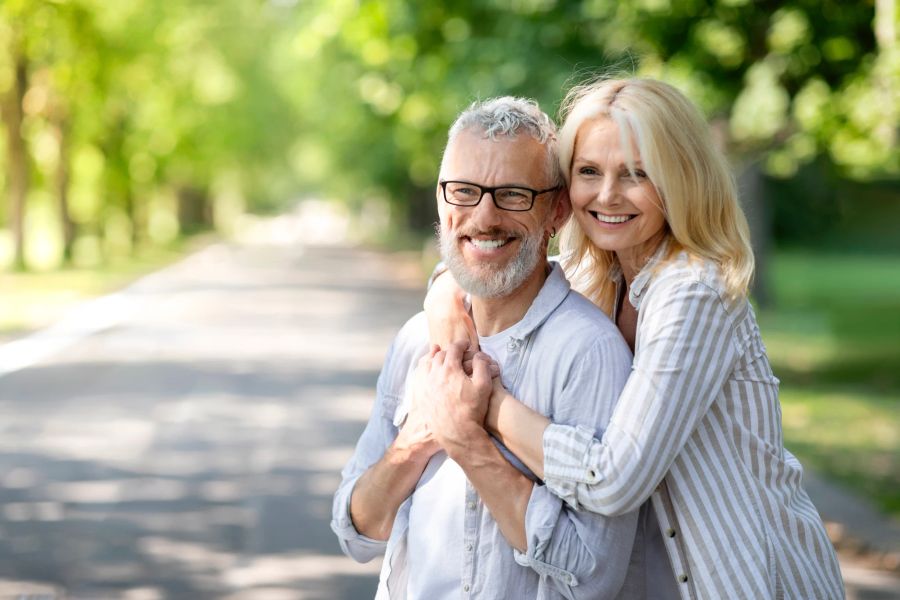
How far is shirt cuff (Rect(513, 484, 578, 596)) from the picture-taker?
109 inches

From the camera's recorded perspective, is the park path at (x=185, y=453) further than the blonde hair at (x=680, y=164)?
Yes

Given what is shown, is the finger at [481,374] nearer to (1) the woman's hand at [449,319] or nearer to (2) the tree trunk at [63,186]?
(1) the woman's hand at [449,319]

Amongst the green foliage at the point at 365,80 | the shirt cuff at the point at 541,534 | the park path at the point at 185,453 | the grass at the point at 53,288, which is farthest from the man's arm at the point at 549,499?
the grass at the point at 53,288

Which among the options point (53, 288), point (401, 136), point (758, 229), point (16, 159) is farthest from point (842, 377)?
point (16, 159)

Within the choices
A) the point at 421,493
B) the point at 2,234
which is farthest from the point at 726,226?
the point at 2,234

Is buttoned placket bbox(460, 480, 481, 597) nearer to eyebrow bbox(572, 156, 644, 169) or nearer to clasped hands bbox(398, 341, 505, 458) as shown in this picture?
clasped hands bbox(398, 341, 505, 458)

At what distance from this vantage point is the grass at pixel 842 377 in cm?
1027

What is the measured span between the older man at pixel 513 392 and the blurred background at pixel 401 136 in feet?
2.37

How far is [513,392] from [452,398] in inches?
6.0

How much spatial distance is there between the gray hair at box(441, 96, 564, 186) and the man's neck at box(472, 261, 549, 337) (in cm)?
23

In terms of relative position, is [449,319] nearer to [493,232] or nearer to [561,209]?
[493,232]

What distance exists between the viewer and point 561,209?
3.09m

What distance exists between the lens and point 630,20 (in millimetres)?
12703

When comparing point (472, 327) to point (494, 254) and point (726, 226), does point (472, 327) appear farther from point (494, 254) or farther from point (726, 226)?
point (726, 226)
